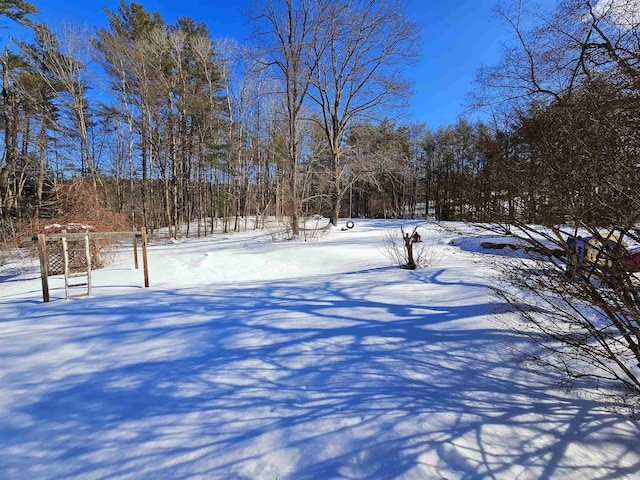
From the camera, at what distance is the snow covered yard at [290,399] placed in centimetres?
158

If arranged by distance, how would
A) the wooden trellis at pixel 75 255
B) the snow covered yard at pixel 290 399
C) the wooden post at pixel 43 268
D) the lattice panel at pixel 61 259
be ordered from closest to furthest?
the snow covered yard at pixel 290 399, the wooden post at pixel 43 268, the wooden trellis at pixel 75 255, the lattice panel at pixel 61 259

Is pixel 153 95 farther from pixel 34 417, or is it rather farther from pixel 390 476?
pixel 390 476

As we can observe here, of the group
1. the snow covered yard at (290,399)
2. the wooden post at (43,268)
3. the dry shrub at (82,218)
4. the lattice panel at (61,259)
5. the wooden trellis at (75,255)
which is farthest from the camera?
the dry shrub at (82,218)

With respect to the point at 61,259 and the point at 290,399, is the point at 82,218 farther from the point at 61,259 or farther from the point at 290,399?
the point at 290,399

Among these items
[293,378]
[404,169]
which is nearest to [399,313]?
[293,378]

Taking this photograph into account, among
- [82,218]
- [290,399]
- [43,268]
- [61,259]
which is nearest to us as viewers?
[290,399]

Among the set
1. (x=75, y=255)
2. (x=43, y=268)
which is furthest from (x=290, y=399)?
(x=75, y=255)

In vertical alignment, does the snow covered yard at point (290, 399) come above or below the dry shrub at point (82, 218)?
below

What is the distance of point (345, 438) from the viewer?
171 centimetres

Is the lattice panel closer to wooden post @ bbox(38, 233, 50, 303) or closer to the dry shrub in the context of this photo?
the dry shrub

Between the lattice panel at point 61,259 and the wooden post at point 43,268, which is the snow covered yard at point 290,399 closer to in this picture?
the wooden post at point 43,268

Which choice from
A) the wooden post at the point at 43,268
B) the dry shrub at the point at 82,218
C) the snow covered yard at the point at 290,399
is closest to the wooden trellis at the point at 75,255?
the wooden post at the point at 43,268

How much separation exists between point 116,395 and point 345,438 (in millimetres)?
1670

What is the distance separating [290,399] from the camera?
6.85 ft
